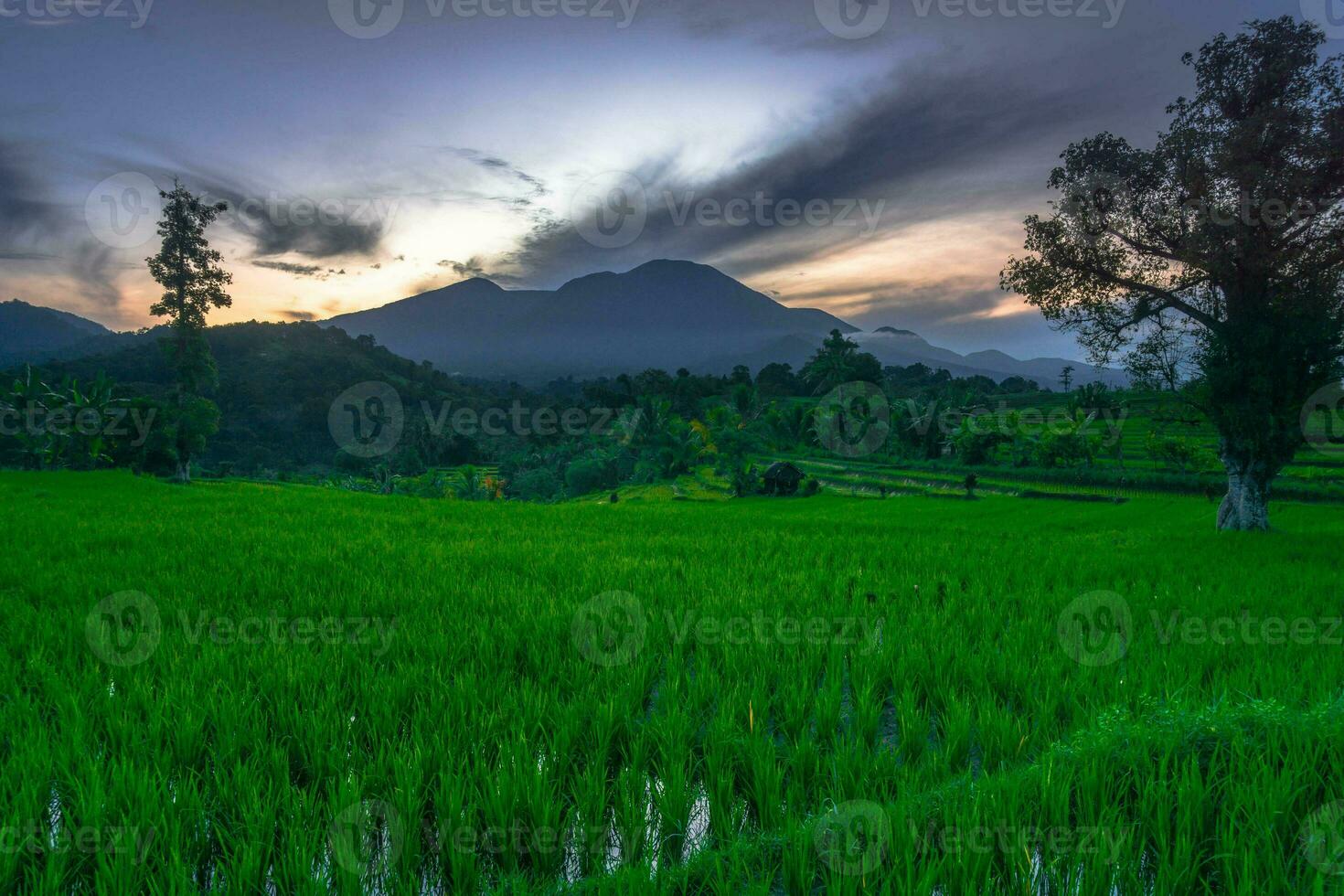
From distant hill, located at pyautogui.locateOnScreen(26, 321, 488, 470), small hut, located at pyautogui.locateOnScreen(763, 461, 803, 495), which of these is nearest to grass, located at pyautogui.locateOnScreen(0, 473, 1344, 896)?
small hut, located at pyautogui.locateOnScreen(763, 461, 803, 495)

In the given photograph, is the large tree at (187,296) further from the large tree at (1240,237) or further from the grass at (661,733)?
the large tree at (1240,237)

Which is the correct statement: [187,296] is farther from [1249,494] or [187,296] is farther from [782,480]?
[1249,494]

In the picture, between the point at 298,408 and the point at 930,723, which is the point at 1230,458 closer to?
the point at 930,723

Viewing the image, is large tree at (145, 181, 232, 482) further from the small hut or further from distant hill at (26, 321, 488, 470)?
the small hut

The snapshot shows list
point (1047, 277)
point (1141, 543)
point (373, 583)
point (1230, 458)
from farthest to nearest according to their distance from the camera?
point (1047, 277) → point (1230, 458) → point (1141, 543) → point (373, 583)

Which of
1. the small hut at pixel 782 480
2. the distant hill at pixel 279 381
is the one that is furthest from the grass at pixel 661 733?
the distant hill at pixel 279 381

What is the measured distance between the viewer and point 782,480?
119ft

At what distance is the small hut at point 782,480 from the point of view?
3612 centimetres

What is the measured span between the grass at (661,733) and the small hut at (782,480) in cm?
2932

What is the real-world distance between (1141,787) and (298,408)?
91.9 m

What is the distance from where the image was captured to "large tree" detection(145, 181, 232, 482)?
32750mm

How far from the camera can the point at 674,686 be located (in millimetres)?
3457

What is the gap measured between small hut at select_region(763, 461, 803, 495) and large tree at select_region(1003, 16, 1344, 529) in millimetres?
23656

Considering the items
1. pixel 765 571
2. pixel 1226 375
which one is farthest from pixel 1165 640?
pixel 1226 375
